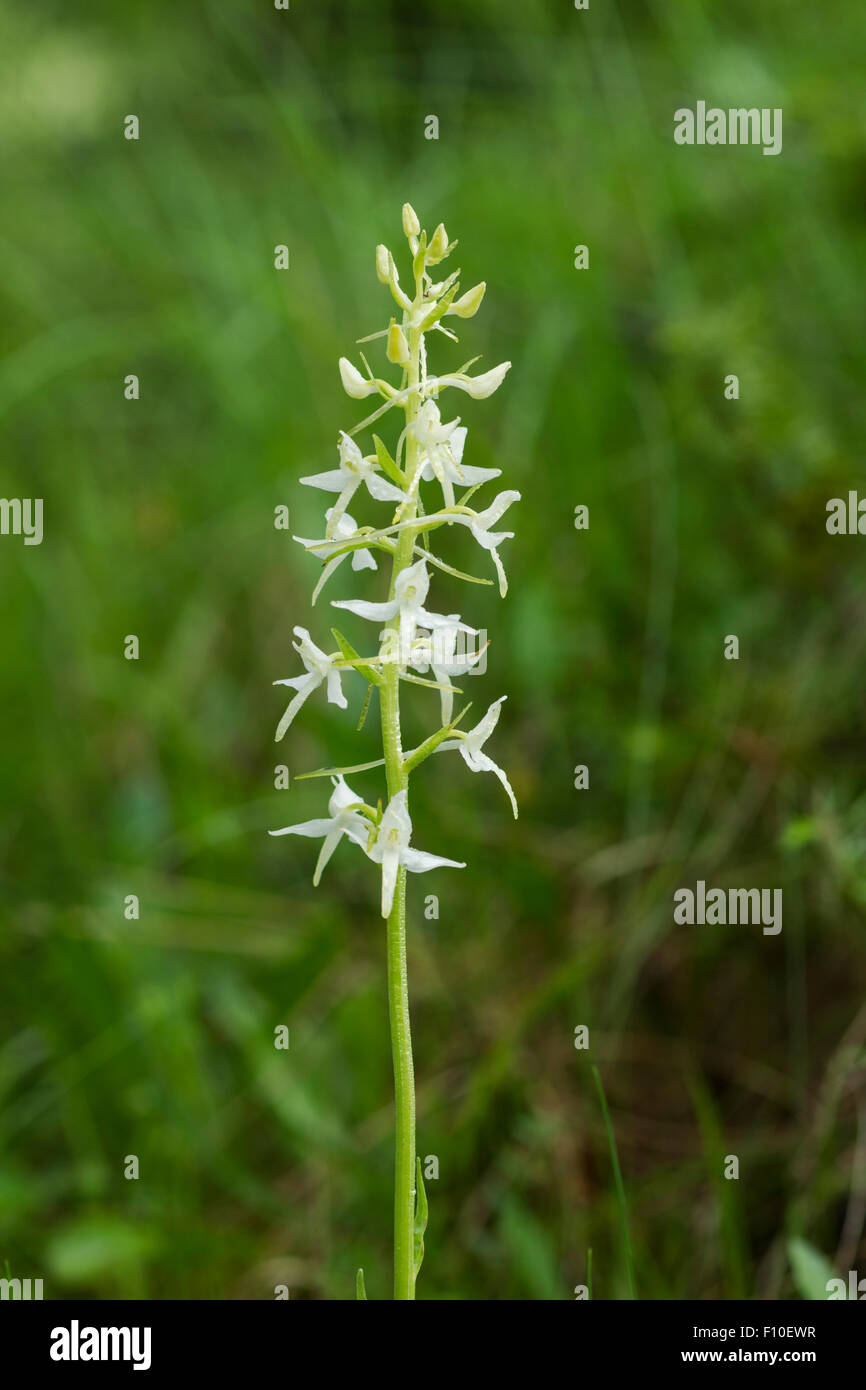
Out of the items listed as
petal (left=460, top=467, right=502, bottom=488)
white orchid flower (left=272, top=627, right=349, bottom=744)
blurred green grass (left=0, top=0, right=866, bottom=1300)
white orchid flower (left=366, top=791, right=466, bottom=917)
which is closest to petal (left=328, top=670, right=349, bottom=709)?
white orchid flower (left=272, top=627, right=349, bottom=744)

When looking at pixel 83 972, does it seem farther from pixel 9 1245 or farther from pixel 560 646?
pixel 560 646

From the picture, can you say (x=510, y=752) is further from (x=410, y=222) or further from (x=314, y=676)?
(x=410, y=222)

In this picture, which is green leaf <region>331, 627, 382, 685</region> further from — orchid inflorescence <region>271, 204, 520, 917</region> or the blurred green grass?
the blurred green grass

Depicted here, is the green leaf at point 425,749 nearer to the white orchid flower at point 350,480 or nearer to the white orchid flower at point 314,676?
the white orchid flower at point 314,676

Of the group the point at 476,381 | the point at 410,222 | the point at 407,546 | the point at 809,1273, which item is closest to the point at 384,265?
the point at 410,222

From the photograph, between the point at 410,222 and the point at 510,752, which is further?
the point at 510,752

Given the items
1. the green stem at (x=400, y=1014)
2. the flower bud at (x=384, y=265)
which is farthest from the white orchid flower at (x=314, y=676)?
the flower bud at (x=384, y=265)

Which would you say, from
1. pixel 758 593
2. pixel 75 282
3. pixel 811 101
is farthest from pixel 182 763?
pixel 75 282
